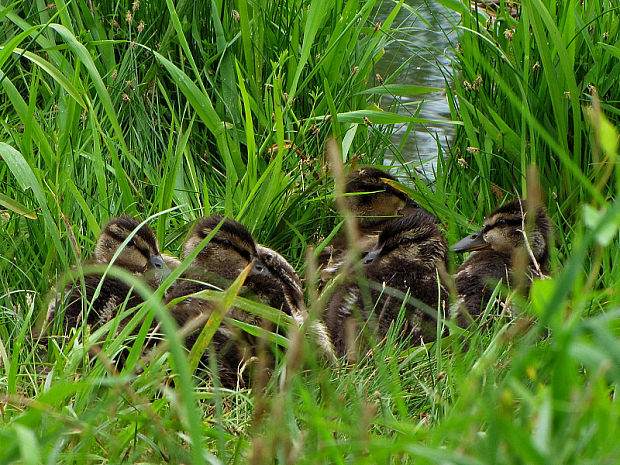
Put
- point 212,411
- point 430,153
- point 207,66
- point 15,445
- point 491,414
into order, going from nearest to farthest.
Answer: point 491,414, point 15,445, point 212,411, point 207,66, point 430,153

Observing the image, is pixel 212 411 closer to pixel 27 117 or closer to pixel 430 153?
pixel 27 117

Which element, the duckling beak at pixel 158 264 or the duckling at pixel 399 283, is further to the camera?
the duckling beak at pixel 158 264

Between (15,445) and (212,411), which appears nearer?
(15,445)

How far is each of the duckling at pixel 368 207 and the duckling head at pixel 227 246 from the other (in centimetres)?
46

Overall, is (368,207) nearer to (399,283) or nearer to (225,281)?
(399,283)

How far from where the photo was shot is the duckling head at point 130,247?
3.60 m

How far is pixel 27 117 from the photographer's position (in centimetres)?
360

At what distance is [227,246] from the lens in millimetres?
3797

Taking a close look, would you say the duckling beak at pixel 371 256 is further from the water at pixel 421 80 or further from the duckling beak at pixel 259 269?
the water at pixel 421 80

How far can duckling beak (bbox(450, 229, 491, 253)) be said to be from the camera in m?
4.11

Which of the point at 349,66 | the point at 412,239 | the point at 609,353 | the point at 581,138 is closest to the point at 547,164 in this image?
the point at 581,138

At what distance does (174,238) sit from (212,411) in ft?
4.87

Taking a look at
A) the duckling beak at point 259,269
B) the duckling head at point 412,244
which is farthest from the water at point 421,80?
the duckling beak at point 259,269

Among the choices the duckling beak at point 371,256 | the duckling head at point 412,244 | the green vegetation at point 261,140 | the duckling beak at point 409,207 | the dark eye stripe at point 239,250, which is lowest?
the duckling beak at point 409,207
